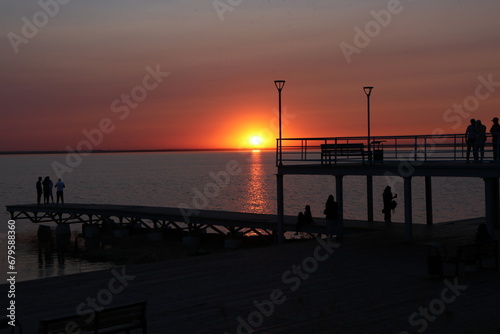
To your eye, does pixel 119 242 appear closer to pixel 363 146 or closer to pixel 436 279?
pixel 363 146

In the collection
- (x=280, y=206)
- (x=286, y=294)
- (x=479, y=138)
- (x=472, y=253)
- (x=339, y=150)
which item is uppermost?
(x=479, y=138)

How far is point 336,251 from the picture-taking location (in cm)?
1930

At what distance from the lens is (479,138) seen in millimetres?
21734

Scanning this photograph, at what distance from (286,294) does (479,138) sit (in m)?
11.3

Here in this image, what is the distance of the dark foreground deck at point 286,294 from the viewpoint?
11352 mm

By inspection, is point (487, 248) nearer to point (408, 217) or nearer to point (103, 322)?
point (408, 217)

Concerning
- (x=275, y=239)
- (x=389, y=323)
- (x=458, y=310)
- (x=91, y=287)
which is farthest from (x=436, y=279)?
(x=275, y=239)

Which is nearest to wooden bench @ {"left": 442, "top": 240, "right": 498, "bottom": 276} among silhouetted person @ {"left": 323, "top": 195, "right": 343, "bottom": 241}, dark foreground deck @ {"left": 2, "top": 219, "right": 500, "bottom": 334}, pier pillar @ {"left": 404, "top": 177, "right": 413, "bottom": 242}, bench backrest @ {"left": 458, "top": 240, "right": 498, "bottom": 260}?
bench backrest @ {"left": 458, "top": 240, "right": 498, "bottom": 260}

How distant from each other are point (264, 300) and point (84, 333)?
424 cm

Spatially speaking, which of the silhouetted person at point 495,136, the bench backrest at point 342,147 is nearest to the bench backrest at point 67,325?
the silhouetted person at point 495,136

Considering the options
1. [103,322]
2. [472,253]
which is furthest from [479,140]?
[103,322]

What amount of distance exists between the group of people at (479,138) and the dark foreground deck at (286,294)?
4847mm

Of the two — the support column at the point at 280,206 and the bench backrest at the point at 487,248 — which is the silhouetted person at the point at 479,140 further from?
the support column at the point at 280,206

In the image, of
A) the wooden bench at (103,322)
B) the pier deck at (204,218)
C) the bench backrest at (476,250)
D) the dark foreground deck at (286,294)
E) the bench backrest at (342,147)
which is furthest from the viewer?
the pier deck at (204,218)
